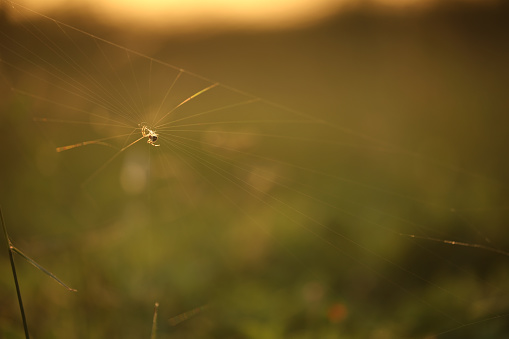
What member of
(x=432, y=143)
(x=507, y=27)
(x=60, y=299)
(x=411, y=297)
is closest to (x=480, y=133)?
(x=432, y=143)

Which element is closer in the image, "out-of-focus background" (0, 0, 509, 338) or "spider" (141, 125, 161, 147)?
"spider" (141, 125, 161, 147)

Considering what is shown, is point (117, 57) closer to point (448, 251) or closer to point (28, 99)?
point (28, 99)

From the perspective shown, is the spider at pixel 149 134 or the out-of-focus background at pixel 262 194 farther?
the out-of-focus background at pixel 262 194

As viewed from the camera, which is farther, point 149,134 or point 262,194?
point 262,194
